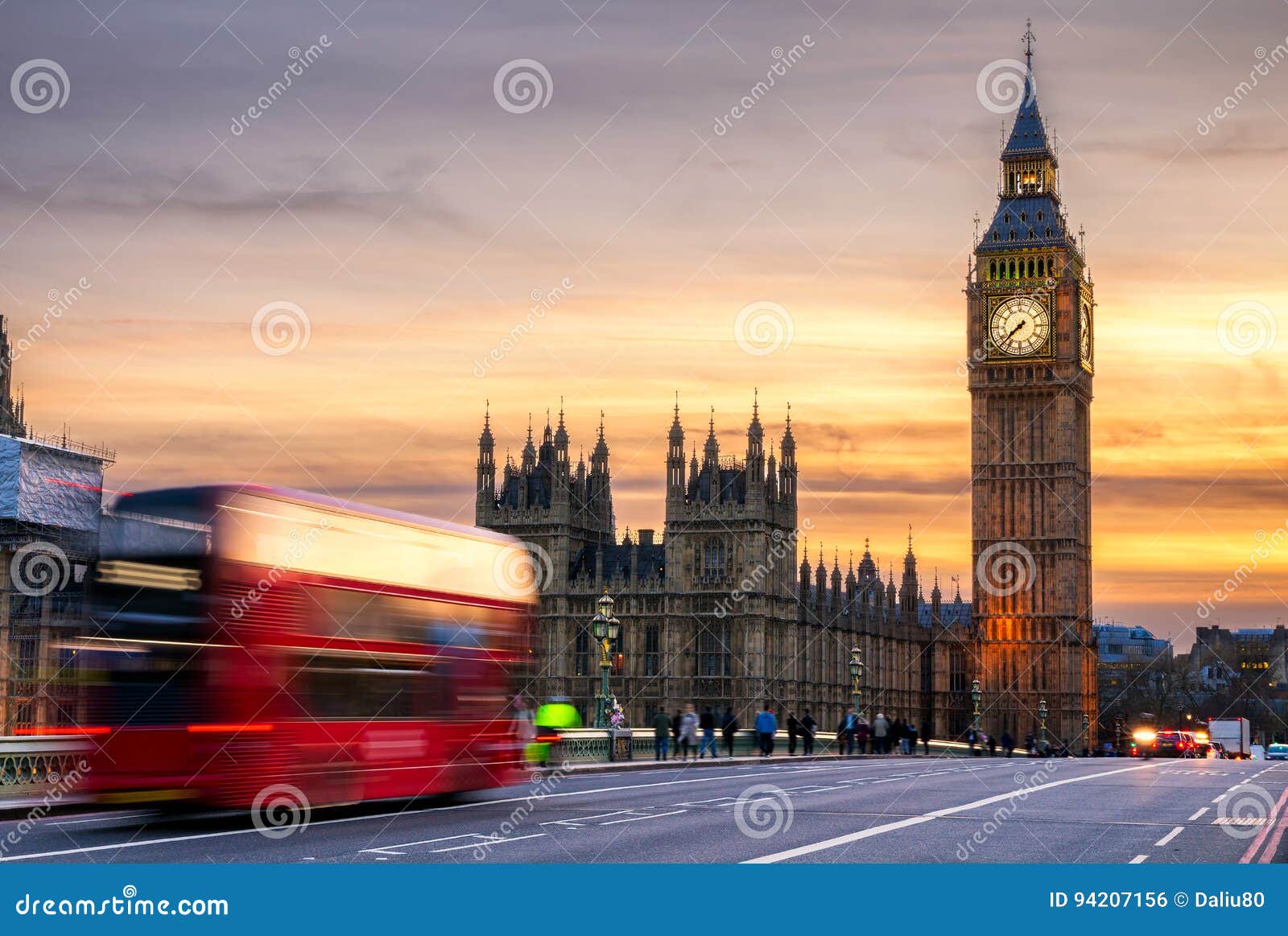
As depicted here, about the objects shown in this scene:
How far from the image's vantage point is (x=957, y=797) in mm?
25734

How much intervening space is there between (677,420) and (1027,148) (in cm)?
4503

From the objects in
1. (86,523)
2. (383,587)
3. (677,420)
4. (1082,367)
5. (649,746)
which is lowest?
(649,746)

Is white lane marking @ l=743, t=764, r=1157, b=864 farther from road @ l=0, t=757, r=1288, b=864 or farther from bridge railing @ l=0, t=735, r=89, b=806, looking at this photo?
bridge railing @ l=0, t=735, r=89, b=806

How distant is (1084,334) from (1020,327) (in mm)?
5523

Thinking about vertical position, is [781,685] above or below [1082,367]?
below

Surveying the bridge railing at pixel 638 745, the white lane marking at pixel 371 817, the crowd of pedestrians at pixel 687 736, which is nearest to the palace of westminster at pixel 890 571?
the bridge railing at pixel 638 745

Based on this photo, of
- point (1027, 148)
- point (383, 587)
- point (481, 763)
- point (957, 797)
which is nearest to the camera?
point (383, 587)

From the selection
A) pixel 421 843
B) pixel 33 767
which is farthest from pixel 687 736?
pixel 421 843

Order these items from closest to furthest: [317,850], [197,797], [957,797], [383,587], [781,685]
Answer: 1. [317,850]
2. [197,797]
3. [383,587]
4. [957,797]
5. [781,685]

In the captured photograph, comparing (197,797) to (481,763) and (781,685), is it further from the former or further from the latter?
(781,685)

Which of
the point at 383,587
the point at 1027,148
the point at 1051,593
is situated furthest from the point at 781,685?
the point at 383,587

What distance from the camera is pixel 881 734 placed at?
54438 millimetres

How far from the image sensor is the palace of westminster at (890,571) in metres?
87.3

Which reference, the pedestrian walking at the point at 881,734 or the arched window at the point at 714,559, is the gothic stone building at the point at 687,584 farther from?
the pedestrian walking at the point at 881,734
